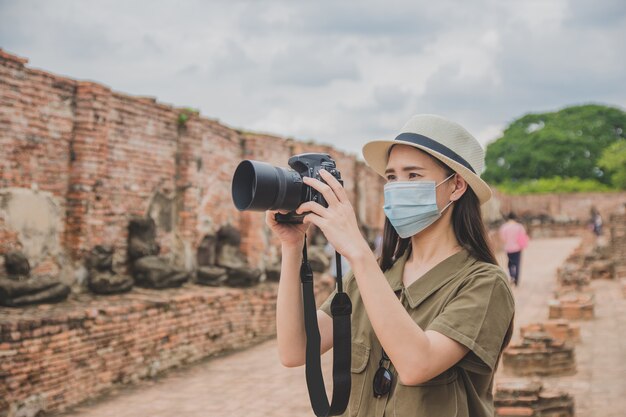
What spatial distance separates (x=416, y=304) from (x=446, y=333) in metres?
0.19

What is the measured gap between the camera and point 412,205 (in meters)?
1.95

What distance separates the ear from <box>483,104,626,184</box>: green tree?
4386cm

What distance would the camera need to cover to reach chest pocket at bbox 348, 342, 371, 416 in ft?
5.99

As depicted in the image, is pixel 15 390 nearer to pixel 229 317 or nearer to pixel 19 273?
pixel 19 273

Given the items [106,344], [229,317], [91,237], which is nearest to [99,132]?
[91,237]

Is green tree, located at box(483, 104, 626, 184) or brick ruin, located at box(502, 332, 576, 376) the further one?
green tree, located at box(483, 104, 626, 184)

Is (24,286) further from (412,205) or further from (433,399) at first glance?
(433,399)

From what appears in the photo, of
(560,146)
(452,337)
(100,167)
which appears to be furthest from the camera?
(560,146)

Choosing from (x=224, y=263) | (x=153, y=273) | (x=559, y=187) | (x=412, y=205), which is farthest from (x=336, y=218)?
(x=559, y=187)

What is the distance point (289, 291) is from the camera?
2.08 meters

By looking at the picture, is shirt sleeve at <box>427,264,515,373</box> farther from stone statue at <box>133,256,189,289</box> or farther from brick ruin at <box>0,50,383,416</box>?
stone statue at <box>133,256,189,289</box>

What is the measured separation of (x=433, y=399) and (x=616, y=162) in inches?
1659

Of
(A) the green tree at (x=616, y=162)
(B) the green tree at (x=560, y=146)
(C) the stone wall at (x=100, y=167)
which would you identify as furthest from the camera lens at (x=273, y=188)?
(B) the green tree at (x=560, y=146)

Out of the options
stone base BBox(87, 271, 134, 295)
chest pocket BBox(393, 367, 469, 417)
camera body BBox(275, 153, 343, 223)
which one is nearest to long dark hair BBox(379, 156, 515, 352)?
chest pocket BBox(393, 367, 469, 417)
